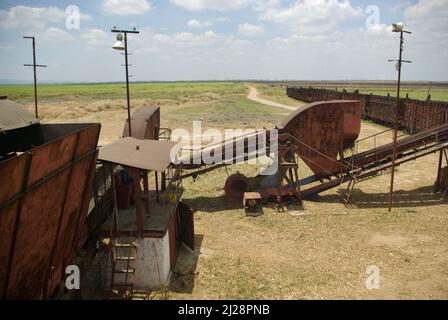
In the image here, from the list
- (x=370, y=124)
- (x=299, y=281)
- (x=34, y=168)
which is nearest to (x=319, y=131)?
(x=299, y=281)

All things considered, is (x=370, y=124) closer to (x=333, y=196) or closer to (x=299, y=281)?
(x=333, y=196)

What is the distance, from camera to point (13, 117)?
960 cm

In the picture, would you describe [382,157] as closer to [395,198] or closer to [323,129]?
[395,198]

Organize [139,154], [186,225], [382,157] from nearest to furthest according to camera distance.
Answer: [139,154], [186,225], [382,157]

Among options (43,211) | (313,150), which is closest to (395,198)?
(313,150)

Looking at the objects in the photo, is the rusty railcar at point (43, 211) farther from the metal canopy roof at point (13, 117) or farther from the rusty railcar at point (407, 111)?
the rusty railcar at point (407, 111)

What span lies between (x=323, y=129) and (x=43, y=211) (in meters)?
10.9

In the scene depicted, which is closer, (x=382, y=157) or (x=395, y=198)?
(x=395, y=198)

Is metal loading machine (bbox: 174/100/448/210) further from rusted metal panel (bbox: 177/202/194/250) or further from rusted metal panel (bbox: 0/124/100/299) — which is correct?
rusted metal panel (bbox: 0/124/100/299)

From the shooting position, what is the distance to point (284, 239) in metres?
10.8

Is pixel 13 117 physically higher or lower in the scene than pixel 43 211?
higher

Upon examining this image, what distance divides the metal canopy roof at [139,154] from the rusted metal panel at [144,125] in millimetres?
2914

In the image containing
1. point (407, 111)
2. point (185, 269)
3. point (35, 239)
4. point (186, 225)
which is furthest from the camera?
point (407, 111)

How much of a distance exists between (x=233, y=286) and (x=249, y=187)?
615 cm
